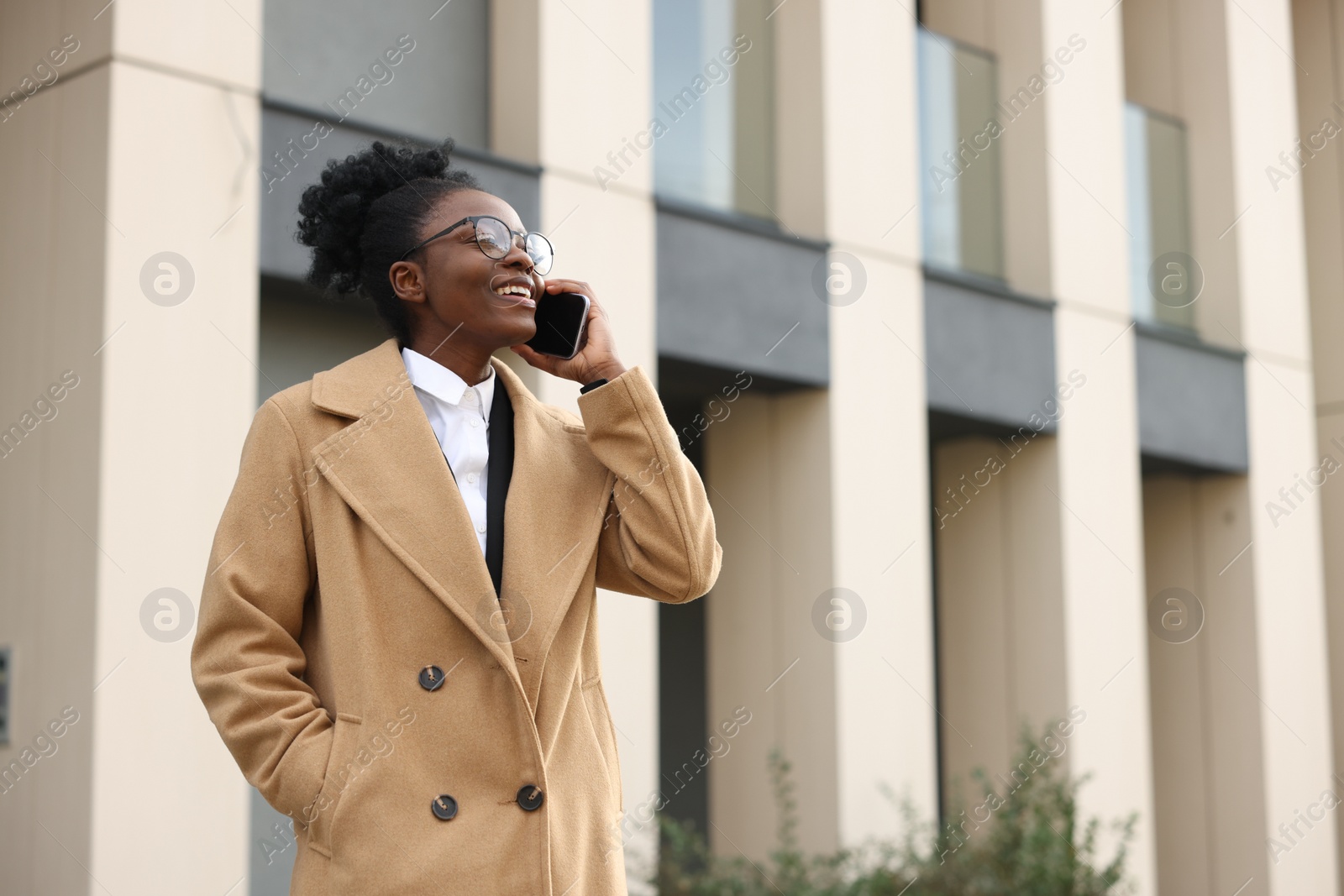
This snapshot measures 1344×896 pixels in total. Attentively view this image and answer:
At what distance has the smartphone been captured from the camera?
270 cm

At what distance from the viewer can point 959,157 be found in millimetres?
9750

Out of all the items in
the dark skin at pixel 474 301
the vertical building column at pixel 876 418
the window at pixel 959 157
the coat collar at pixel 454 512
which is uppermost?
the window at pixel 959 157

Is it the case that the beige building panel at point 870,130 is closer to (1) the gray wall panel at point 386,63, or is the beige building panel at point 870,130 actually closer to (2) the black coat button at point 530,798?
(1) the gray wall panel at point 386,63

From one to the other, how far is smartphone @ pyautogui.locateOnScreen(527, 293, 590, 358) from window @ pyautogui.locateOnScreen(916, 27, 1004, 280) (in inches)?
262

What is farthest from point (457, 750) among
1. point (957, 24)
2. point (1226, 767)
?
point (1226, 767)

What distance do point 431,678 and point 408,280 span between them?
0.74 metres

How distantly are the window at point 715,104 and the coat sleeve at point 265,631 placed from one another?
553 centimetres

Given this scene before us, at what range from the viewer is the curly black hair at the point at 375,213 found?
107 inches

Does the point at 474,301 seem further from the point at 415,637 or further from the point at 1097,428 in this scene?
the point at 1097,428

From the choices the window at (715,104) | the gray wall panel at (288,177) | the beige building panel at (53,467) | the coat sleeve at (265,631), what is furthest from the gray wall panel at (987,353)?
the coat sleeve at (265,631)

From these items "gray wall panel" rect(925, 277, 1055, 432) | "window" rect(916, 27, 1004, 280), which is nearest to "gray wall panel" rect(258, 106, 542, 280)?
"gray wall panel" rect(925, 277, 1055, 432)

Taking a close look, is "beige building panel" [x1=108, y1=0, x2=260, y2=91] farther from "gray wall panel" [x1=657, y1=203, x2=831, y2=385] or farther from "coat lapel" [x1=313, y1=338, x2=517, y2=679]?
"coat lapel" [x1=313, y1=338, x2=517, y2=679]

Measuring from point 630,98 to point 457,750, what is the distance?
212 inches

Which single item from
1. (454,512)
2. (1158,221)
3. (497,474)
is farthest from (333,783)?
(1158,221)
